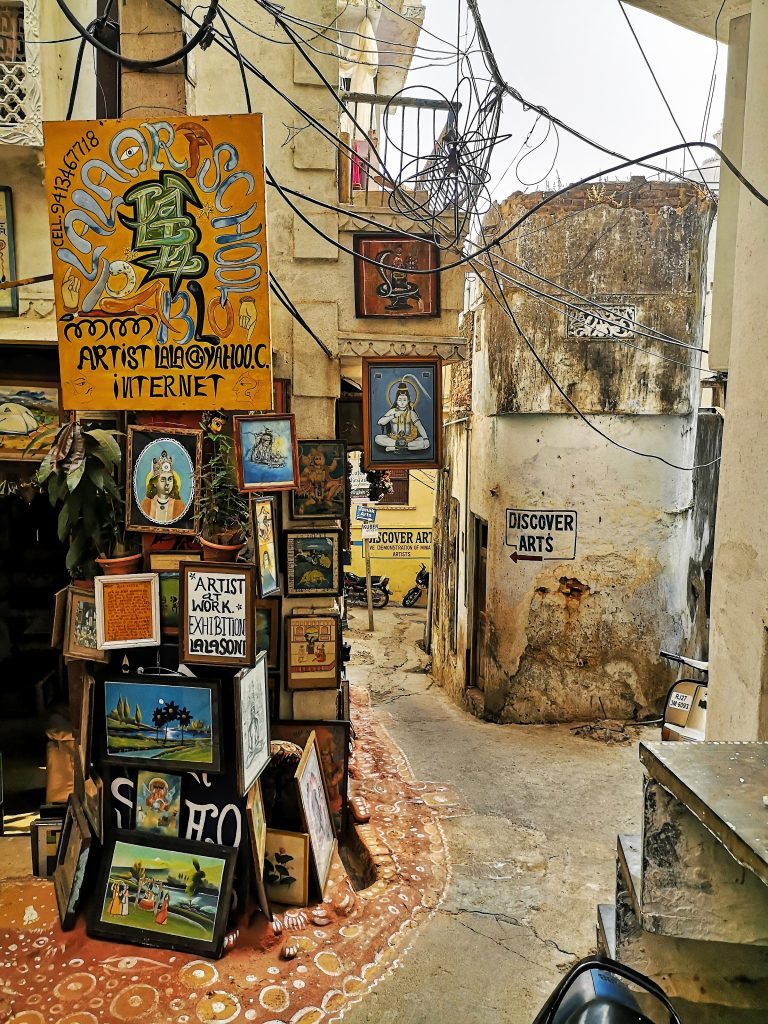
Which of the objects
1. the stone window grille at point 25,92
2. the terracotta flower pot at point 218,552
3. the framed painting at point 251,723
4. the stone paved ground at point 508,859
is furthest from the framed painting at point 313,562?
the stone window grille at point 25,92

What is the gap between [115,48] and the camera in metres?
6.22

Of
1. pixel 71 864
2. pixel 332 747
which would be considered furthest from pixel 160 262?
pixel 332 747

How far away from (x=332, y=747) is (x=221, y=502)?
2.74 meters

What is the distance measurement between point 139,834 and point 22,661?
3487 millimetres

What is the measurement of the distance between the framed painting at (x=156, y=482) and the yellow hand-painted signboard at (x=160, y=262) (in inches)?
8.5

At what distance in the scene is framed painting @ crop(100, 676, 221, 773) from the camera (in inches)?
183

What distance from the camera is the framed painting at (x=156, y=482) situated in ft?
15.3

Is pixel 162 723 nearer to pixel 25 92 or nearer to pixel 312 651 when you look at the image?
pixel 312 651

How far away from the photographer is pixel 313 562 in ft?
21.8

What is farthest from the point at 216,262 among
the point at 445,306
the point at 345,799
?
the point at 345,799

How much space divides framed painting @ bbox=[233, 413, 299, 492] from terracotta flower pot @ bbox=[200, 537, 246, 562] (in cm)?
41

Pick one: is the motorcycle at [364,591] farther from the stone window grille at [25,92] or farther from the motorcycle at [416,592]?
the stone window grille at [25,92]

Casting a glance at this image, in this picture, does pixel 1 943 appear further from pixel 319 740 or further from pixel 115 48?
pixel 115 48

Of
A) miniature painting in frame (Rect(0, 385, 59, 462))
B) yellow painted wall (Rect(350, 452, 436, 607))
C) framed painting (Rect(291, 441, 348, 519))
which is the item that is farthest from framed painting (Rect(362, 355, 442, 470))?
yellow painted wall (Rect(350, 452, 436, 607))
